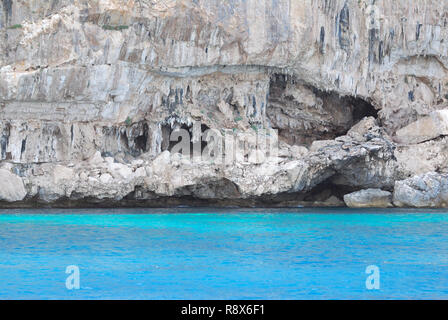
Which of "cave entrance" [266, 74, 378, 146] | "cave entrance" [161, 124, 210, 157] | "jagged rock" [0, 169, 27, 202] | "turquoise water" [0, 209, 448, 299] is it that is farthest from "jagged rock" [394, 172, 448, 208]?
"jagged rock" [0, 169, 27, 202]

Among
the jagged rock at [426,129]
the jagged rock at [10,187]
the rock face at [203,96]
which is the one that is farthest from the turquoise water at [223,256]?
the jagged rock at [426,129]

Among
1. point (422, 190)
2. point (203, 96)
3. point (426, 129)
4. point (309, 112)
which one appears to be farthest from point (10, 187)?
point (426, 129)

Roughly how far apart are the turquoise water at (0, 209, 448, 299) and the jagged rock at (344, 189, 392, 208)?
4.06 meters

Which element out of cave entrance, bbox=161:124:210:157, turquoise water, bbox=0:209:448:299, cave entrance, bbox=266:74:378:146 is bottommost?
turquoise water, bbox=0:209:448:299

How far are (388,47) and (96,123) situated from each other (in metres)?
12.0

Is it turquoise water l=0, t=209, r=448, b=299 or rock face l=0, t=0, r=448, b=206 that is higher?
rock face l=0, t=0, r=448, b=206

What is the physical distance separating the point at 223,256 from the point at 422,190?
14.9 meters

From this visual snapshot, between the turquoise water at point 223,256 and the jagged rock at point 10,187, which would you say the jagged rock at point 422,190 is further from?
the jagged rock at point 10,187

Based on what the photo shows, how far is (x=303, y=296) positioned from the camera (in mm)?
10359

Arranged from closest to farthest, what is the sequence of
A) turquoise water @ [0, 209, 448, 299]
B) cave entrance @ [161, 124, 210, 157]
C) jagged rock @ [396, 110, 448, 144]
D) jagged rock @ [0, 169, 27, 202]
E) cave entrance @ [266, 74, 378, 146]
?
turquoise water @ [0, 209, 448, 299], jagged rock @ [0, 169, 27, 202], cave entrance @ [161, 124, 210, 157], jagged rock @ [396, 110, 448, 144], cave entrance @ [266, 74, 378, 146]

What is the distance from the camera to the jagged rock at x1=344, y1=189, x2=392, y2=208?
27797 mm

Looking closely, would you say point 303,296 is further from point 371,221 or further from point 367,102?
point 367,102

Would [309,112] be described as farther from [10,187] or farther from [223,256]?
[223,256]

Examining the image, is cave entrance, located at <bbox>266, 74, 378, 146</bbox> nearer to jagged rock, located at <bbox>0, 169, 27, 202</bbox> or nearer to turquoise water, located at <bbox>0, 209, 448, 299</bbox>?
turquoise water, located at <bbox>0, 209, 448, 299</bbox>
